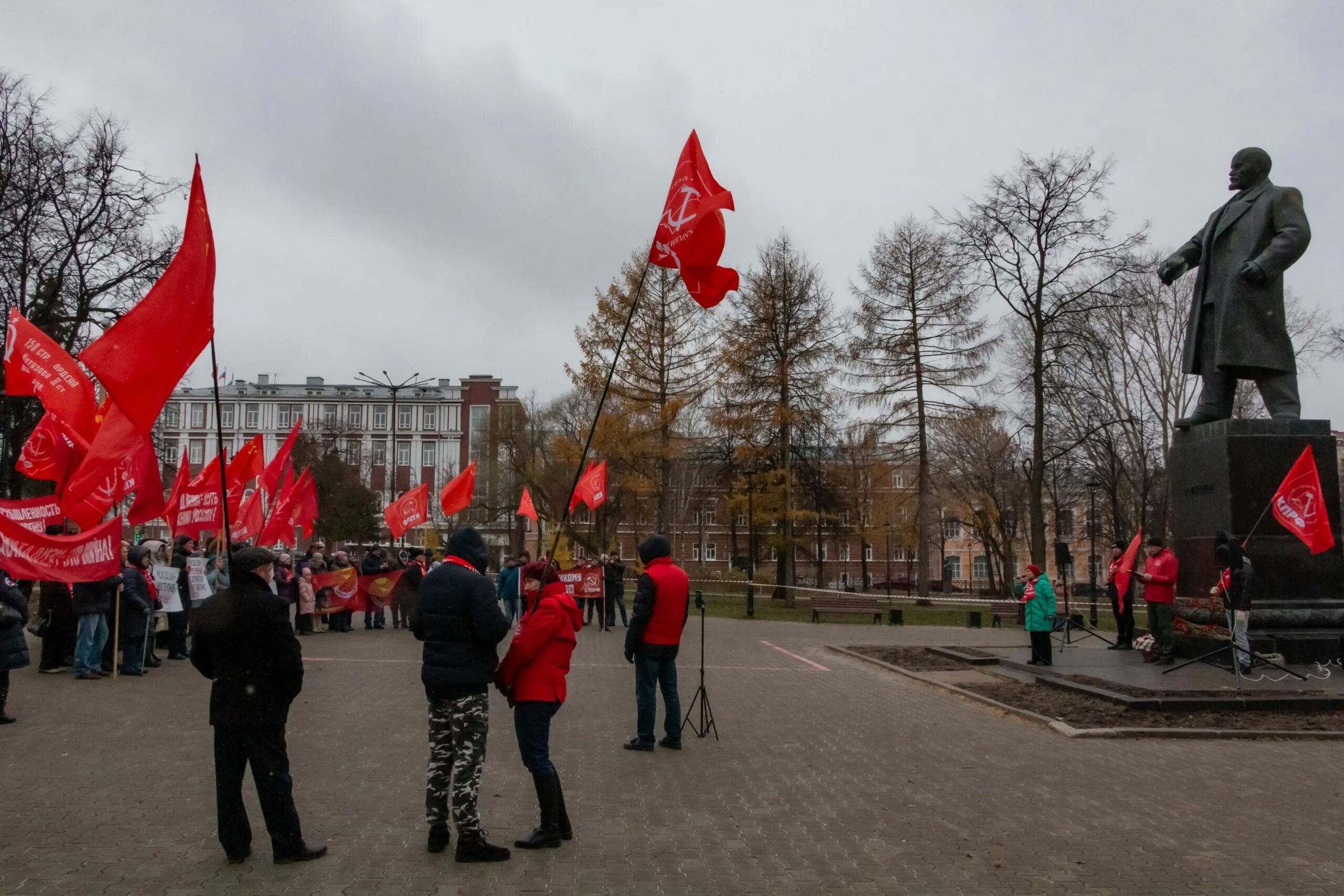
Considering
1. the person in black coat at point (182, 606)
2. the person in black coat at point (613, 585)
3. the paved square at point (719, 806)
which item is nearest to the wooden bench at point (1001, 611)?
the person in black coat at point (613, 585)

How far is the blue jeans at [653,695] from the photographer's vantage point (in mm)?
9242

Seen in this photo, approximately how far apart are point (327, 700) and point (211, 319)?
6.68m

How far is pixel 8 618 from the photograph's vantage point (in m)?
9.63

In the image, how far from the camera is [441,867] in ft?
18.6

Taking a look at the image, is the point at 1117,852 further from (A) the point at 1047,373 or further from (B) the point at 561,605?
(A) the point at 1047,373

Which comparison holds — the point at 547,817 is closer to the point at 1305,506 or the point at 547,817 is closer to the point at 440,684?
the point at 440,684

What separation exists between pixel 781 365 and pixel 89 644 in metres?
28.4

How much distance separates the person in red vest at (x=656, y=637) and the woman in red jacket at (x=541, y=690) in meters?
2.71

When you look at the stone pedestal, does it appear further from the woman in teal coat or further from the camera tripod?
the camera tripod

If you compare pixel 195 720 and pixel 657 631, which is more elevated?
pixel 657 631

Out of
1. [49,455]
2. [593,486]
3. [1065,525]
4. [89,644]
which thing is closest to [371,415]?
[1065,525]

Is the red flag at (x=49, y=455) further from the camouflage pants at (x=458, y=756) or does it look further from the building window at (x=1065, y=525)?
the building window at (x=1065, y=525)

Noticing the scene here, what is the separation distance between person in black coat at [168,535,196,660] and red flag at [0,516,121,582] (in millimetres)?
3359

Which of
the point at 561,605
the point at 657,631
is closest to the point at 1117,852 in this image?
the point at 561,605
